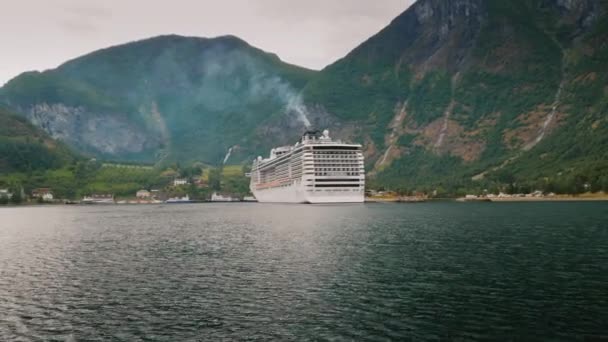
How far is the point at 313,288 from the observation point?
40188mm

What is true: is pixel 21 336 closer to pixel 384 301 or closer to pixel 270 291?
pixel 270 291

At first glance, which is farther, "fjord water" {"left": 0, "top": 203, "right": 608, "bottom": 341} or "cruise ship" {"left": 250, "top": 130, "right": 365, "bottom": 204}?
"cruise ship" {"left": 250, "top": 130, "right": 365, "bottom": 204}

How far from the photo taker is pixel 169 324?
1238 inches

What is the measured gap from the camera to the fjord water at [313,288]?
2998 cm

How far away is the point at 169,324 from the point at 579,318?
975 inches

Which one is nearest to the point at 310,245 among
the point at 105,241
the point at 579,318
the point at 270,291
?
the point at 270,291

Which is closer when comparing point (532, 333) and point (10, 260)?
point (532, 333)

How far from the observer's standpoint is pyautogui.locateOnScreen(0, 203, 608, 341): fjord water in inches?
1180

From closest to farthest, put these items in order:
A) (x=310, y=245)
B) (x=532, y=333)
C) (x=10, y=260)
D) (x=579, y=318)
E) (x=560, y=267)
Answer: (x=532, y=333) < (x=579, y=318) < (x=560, y=267) < (x=10, y=260) < (x=310, y=245)

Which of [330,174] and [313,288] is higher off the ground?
[330,174]

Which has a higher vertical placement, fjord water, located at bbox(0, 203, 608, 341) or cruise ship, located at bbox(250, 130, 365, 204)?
cruise ship, located at bbox(250, 130, 365, 204)

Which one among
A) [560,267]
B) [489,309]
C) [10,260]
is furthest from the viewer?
[10,260]

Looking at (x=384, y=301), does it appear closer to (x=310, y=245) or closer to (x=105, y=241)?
(x=310, y=245)

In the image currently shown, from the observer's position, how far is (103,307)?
118ft
